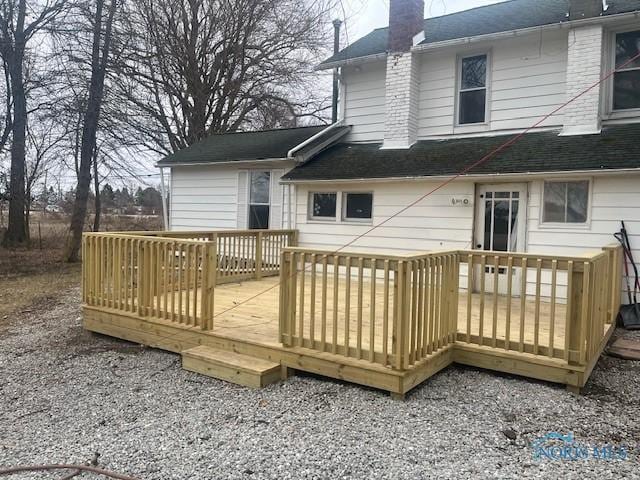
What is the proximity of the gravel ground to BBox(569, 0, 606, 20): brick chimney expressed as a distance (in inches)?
204

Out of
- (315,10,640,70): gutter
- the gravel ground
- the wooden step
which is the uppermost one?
(315,10,640,70): gutter

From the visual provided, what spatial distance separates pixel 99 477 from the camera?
9.31 ft

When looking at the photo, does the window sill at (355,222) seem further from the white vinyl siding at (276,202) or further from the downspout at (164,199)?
the downspout at (164,199)

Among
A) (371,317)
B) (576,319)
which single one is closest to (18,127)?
(371,317)

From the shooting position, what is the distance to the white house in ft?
22.4

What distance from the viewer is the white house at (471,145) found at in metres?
6.82

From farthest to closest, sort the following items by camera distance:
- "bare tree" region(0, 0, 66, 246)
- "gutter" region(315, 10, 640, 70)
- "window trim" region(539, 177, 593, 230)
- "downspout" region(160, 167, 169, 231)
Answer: "bare tree" region(0, 0, 66, 246), "downspout" region(160, 167, 169, 231), "gutter" region(315, 10, 640, 70), "window trim" region(539, 177, 593, 230)

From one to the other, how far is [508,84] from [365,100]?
2.75 metres

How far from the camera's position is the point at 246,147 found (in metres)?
11.2

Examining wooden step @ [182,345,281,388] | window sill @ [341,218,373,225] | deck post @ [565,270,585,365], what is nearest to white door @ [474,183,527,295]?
window sill @ [341,218,373,225]

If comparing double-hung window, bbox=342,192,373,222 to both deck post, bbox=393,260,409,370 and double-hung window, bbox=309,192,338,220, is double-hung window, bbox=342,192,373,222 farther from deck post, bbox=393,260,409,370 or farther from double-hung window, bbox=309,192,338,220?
deck post, bbox=393,260,409,370

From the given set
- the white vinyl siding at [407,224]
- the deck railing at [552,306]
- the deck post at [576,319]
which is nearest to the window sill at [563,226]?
the white vinyl siding at [407,224]

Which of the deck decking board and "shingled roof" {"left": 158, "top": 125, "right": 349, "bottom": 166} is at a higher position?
"shingled roof" {"left": 158, "top": 125, "right": 349, "bottom": 166}

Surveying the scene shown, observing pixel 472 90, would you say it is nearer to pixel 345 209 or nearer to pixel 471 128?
pixel 471 128
